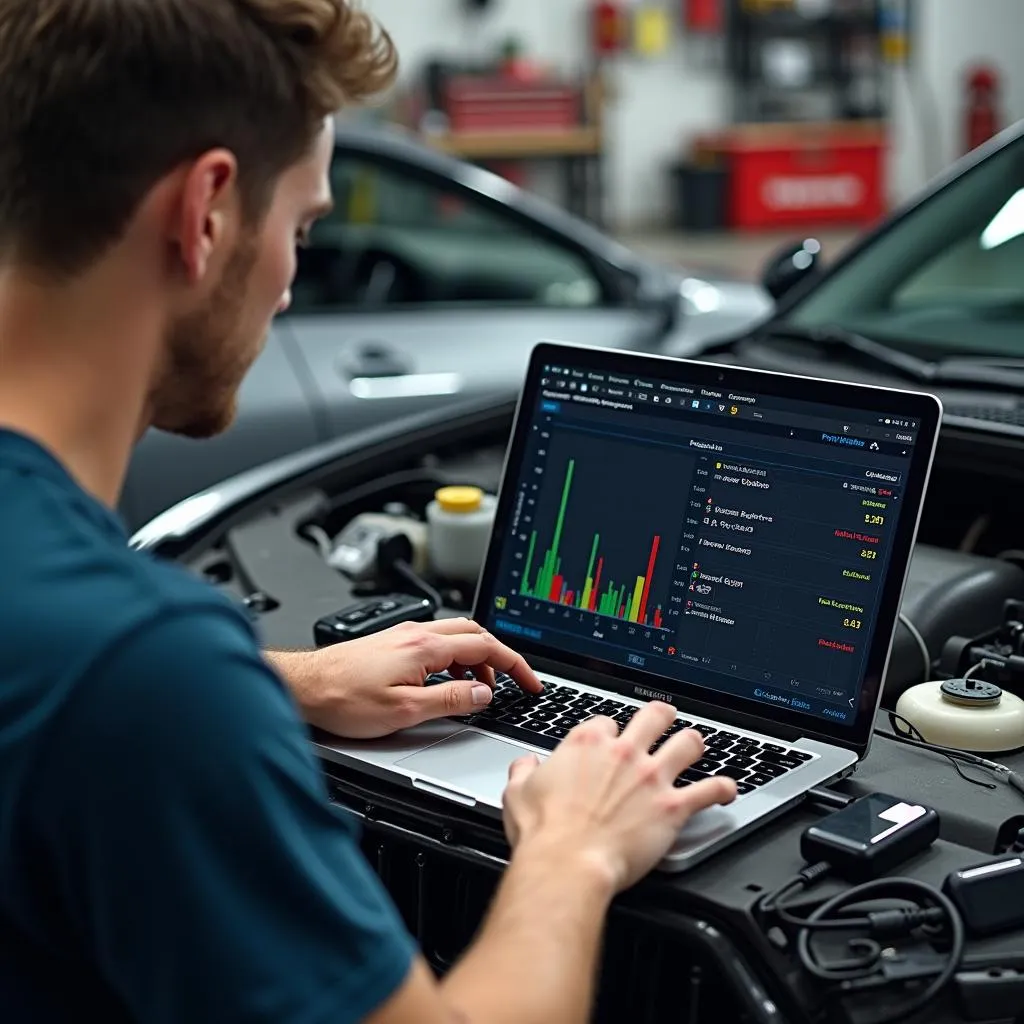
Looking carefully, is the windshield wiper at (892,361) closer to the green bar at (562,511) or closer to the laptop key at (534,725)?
the green bar at (562,511)

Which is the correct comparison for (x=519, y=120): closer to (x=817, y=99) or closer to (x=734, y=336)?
(x=817, y=99)

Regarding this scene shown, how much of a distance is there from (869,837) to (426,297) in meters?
3.27

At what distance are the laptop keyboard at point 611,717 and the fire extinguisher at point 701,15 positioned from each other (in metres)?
11.1

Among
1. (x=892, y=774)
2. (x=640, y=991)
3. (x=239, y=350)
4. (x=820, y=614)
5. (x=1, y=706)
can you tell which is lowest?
(x=640, y=991)

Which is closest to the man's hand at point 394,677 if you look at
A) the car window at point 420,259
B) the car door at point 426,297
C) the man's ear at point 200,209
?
the man's ear at point 200,209

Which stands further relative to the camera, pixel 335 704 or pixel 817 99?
pixel 817 99

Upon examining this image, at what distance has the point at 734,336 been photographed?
103 inches

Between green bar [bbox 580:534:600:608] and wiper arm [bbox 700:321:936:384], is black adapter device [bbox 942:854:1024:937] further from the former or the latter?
wiper arm [bbox 700:321:936:384]

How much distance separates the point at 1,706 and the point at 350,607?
99 centimetres

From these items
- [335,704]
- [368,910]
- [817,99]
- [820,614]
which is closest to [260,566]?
[335,704]

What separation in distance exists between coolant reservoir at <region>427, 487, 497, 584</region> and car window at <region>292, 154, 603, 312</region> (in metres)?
2.03

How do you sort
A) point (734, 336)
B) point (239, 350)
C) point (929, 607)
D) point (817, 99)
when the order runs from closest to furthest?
point (239, 350), point (929, 607), point (734, 336), point (817, 99)

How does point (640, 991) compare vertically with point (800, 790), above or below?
below

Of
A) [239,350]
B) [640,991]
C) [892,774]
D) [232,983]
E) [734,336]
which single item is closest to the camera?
[232,983]
